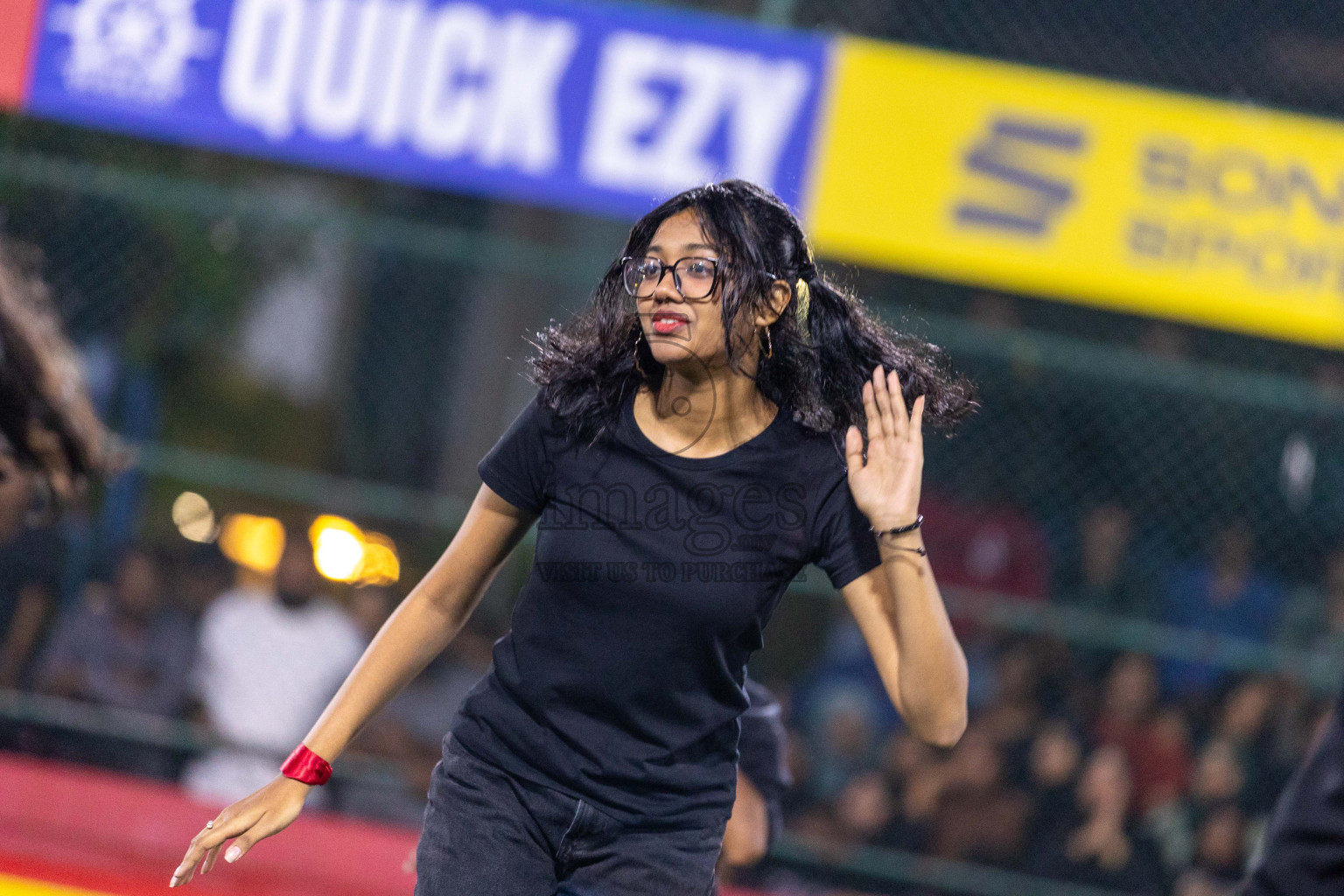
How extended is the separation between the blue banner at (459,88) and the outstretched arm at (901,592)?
10.3ft

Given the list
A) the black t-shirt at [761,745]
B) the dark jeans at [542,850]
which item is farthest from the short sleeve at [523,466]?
the black t-shirt at [761,745]

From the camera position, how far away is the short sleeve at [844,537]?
2062 mm

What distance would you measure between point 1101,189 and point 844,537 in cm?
336

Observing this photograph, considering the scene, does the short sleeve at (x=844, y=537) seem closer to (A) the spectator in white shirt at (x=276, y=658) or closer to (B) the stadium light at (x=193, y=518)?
(A) the spectator in white shirt at (x=276, y=658)

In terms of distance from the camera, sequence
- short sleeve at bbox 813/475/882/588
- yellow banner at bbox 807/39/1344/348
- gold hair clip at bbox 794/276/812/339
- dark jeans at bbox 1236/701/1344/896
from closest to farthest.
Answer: dark jeans at bbox 1236/701/1344/896 → short sleeve at bbox 813/475/882/588 → gold hair clip at bbox 794/276/812/339 → yellow banner at bbox 807/39/1344/348

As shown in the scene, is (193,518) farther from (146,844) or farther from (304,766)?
(304,766)

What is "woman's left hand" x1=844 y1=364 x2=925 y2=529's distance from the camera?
1.98 m

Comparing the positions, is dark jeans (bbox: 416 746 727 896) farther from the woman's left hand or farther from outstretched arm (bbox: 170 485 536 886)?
the woman's left hand

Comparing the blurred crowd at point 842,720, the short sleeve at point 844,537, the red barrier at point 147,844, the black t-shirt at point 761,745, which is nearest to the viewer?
the short sleeve at point 844,537

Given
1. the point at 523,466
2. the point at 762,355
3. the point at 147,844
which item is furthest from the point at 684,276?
the point at 147,844

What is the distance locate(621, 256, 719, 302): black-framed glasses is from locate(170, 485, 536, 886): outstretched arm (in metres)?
0.41

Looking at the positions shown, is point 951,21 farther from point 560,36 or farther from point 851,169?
point 560,36

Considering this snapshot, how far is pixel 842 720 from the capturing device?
5.27 m

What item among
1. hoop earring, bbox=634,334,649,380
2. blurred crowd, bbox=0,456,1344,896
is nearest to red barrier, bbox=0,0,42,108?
blurred crowd, bbox=0,456,1344,896
